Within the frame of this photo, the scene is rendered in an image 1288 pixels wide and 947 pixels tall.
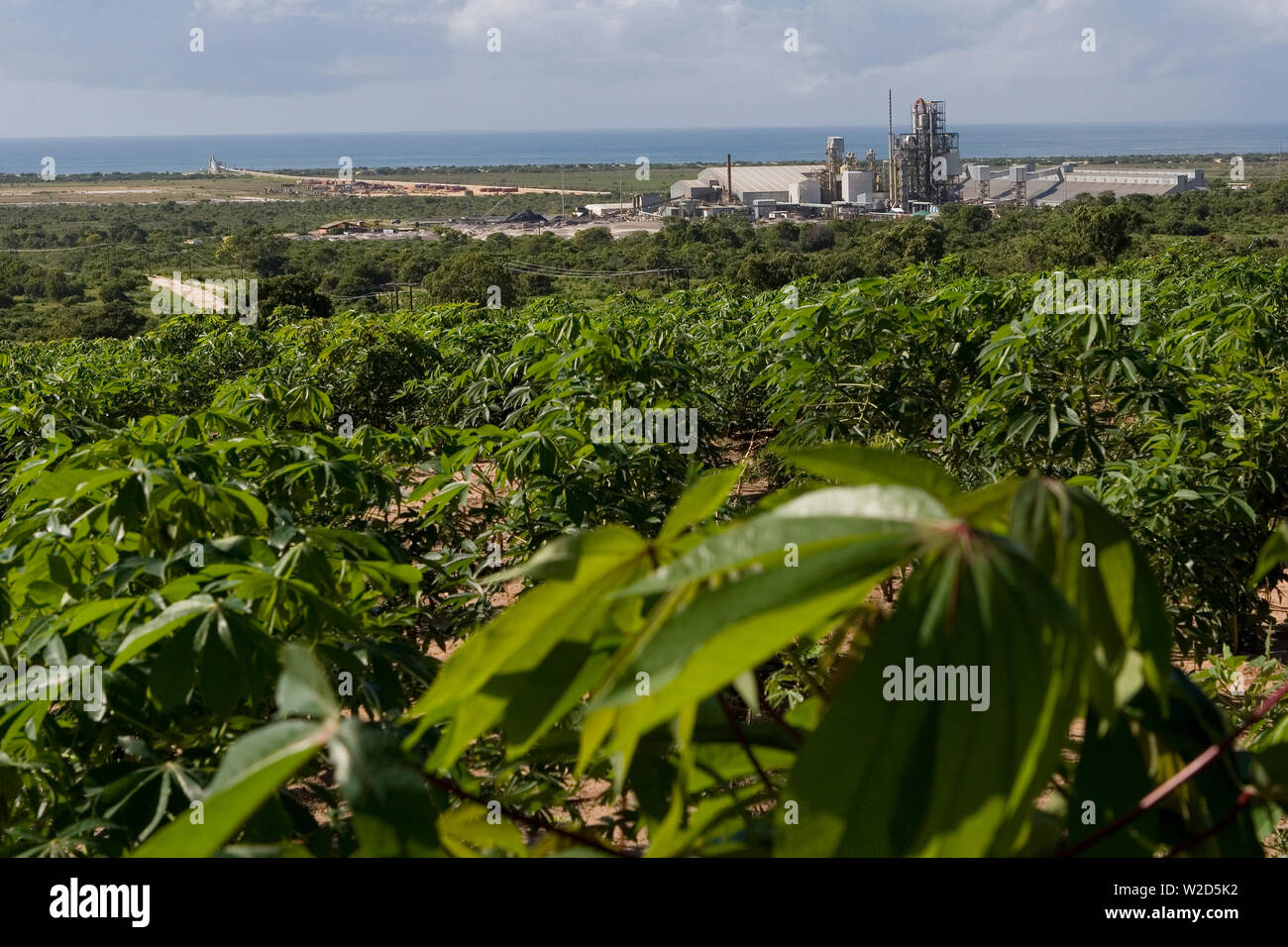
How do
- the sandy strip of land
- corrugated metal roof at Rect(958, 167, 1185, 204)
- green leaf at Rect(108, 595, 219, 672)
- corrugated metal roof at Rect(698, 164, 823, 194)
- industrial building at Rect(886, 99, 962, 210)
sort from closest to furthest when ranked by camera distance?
1. green leaf at Rect(108, 595, 219, 672)
2. the sandy strip of land
3. corrugated metal roof at Rect(958, 167, 1185, 204)
4. industrial building at Rect(886, 99, 962, 210)
5. corrugated metal roof at Rect(698, 164, 823, 194)

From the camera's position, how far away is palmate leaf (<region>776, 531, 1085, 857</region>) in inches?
17.4

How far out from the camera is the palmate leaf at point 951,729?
443 mm

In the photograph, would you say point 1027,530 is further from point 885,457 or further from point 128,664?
point 128,664

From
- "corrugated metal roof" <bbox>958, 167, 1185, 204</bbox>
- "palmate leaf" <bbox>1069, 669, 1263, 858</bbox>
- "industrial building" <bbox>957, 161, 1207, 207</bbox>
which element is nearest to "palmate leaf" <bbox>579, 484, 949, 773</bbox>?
"palmate leaf" <bbox>1069, 669, 1263, 858</bbox>

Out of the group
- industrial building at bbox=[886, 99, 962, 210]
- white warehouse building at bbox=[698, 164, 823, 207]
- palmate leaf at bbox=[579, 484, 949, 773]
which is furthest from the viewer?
white warehouse building at bbox=[698, 164, 823, 207]

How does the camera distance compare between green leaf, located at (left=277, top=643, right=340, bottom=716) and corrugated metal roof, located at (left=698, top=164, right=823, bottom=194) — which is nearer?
green leaf, located at (left=277, top=643, right=340, bottom=716)

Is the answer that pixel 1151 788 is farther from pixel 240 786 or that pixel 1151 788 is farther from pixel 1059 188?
pixel 1059 188

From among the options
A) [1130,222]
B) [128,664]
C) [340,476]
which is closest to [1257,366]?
[340,476]

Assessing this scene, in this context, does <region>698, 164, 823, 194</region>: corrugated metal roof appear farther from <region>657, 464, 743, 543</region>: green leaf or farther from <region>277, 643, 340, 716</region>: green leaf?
<region>277, 643, 340, 716</region>: green leaf

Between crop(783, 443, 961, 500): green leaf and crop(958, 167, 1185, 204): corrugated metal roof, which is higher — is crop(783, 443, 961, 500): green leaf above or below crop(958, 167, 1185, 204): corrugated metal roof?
below

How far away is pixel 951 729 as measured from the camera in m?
0.45

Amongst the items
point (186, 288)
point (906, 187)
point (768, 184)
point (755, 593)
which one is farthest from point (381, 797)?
point (768, 184)
